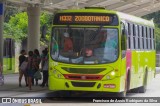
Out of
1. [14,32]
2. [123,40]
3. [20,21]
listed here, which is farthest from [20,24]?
[123,40]

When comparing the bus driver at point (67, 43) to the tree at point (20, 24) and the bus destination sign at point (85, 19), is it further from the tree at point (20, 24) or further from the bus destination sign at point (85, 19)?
the tree at point (20, 24)

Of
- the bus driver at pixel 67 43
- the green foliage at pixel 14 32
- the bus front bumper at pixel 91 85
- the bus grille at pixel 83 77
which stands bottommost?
the bus front bumper at pixel 91 85

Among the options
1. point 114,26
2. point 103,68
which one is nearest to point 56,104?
point 103,68

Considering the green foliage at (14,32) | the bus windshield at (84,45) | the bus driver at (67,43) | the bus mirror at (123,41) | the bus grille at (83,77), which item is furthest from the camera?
the green foliage at (14,32)

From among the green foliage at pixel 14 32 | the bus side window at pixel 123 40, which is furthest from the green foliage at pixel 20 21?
the bus side window at pixel 123 40

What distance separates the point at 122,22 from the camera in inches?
736

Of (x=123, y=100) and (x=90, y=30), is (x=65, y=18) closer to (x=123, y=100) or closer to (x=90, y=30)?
(x=90, y=30)

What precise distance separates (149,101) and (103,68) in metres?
2.59

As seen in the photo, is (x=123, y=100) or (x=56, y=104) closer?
(x=56, y=104)

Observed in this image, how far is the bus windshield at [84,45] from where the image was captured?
1794 centimetres

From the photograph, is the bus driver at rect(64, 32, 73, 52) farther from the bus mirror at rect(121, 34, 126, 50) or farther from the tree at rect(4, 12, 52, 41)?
the tree at rect(4, 12, 52, 41)

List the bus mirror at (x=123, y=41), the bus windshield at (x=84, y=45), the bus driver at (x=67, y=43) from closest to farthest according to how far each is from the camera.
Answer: the bus windshield at (x=84, y=45), the bus driver at (x=67, y=43), the bus mirror at (x=123, y=41)

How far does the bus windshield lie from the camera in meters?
17.9

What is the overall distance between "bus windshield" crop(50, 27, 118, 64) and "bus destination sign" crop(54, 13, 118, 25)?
0.24 m
